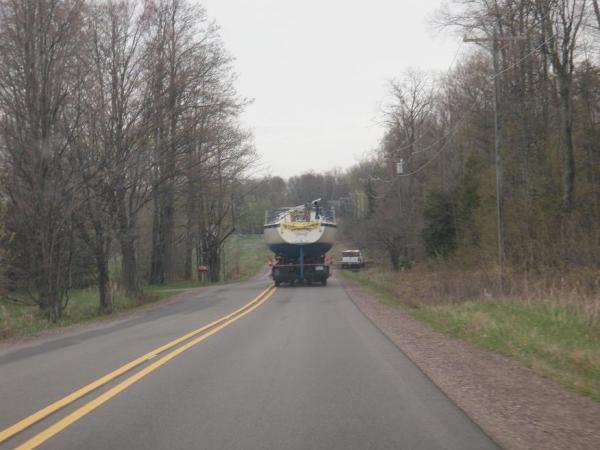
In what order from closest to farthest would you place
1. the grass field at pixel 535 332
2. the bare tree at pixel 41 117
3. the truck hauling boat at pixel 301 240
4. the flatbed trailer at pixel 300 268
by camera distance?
the grass field at pixel 535 332
the bare tree at pixel 41 117
the truck hauling boat at pixel 301 240
the flatbed trailer at pixel 300 268

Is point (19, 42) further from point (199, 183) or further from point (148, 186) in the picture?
point (199, 183)

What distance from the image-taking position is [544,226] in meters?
24.9

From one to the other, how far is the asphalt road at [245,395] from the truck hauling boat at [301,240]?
54.2 ft

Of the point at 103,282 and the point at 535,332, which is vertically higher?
the point at 103,282

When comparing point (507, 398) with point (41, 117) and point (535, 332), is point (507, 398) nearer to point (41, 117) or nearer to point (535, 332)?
point (535, 332)

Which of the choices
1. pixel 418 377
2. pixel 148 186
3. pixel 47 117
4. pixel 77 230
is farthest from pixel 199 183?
pixel 418 377

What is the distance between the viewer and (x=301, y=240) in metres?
30.3

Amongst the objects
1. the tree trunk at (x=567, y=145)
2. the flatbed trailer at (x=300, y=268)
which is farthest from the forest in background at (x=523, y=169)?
the flatbed trailer at (x=300, y=268)

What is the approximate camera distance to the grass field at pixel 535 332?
9273mm

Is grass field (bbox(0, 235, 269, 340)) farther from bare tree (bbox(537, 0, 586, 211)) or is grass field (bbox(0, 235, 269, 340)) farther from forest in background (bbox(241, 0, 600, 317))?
bare tree (bbox(537, 0, 586, 211))

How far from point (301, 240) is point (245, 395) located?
22.9 metres

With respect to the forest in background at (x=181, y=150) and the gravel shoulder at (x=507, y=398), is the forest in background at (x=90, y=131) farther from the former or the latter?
the gravel shoulder at (x=507, y=398)

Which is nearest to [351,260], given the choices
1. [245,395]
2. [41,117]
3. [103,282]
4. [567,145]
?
[567,145]

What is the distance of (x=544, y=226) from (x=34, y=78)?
1897 cm
